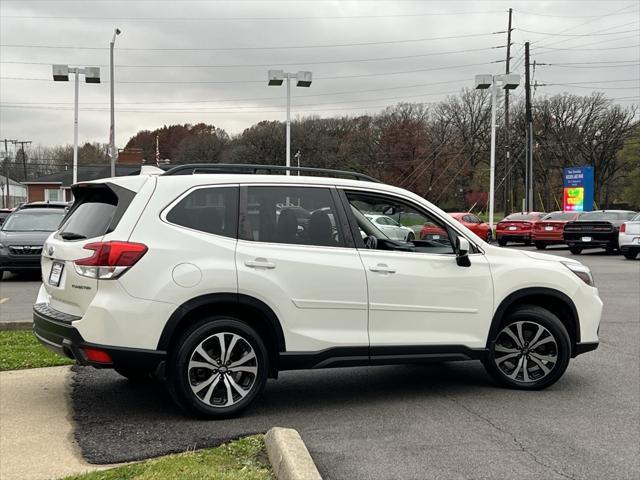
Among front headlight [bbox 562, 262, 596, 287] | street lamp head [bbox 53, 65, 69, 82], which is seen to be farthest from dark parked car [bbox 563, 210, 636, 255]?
street lamp head [bbox 53, 65, 69, 82]

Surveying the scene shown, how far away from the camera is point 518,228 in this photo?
28750 mm

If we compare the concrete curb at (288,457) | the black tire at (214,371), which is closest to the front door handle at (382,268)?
the black tire at (214,371)

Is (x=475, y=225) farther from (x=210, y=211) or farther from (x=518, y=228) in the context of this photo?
(x=210, y=211)

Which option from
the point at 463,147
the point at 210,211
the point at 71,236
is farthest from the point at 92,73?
the point at 463,147

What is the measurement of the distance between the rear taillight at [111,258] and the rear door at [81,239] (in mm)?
53

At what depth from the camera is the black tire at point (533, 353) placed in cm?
582

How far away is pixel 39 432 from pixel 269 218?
2.26 metres

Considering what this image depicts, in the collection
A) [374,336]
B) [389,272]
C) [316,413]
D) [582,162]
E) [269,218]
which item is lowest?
[316,413]

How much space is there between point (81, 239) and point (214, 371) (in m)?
1.39

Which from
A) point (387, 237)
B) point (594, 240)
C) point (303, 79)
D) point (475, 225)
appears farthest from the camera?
point (475, 225)

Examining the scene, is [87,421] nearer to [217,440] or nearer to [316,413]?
[217,440]

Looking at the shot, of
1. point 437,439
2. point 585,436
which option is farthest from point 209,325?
point 585,436

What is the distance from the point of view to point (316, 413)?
205 inches

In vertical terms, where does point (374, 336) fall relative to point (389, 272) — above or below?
below
